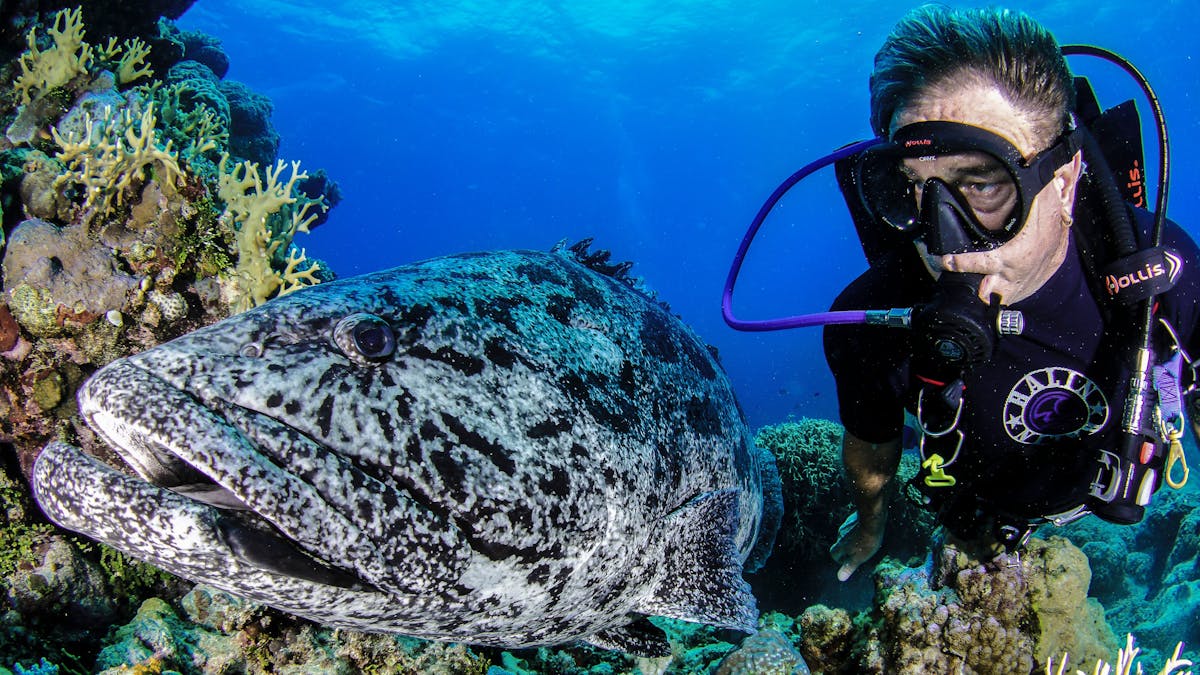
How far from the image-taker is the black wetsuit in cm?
286

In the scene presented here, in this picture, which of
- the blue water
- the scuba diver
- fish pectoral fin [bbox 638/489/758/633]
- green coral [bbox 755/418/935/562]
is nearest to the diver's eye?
fish pectoral fin [bbox 638/489/758/633]

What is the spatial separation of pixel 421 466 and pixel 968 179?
8.51 ft

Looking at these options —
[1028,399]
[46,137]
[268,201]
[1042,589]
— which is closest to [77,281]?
[268,201]

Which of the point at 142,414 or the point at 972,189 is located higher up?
the point at 972,189

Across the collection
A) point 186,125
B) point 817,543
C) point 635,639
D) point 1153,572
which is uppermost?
point 186,125

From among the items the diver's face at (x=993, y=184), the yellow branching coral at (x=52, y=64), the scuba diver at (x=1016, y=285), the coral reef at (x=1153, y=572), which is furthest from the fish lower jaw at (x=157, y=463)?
the coral reef at (x=1153, y=572)

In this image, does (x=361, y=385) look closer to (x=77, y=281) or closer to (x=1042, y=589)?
(x=77, y=281)

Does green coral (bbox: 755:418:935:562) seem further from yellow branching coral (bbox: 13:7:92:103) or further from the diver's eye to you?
yellow branching coral (bbox: 13:7:92:103)

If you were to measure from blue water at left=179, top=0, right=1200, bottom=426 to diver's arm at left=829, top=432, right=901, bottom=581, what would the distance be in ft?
76.6

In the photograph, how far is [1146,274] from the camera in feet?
8.58

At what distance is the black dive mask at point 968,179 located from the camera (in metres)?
2.48

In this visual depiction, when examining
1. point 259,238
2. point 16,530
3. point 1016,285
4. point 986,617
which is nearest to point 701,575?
point 986,617

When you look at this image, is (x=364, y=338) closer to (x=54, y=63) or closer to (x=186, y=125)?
(x=186, y=125)

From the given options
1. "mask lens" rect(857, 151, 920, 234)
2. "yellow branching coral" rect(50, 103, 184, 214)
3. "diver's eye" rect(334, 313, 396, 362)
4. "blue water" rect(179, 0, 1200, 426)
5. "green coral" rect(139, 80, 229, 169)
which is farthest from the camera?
"blue water" rect(179, 0, 1200, 426)
